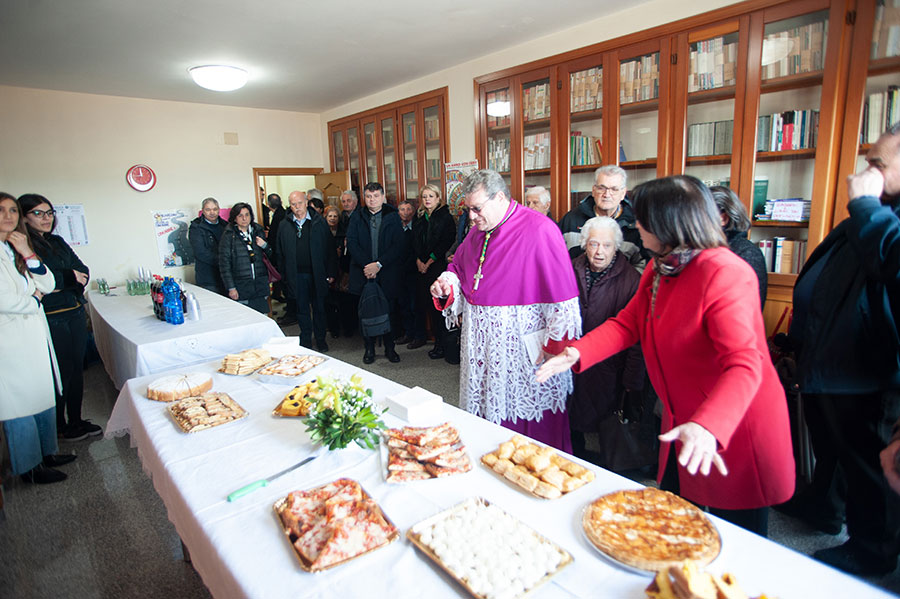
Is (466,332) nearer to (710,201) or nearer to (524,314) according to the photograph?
(524,314)

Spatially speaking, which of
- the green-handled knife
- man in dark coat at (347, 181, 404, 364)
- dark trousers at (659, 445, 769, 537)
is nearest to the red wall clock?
man in dark coat at (347, 181, 404, 364)

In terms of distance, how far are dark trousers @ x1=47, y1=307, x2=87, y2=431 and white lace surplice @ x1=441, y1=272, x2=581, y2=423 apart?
2464mm

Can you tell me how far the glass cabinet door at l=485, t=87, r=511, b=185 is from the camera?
14.5ft

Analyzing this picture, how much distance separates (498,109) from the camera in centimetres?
449

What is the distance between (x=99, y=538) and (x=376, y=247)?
10.4ft

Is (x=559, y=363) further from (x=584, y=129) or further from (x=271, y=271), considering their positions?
(x=271, y=271)

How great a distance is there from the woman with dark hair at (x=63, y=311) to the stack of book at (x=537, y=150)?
3565mm

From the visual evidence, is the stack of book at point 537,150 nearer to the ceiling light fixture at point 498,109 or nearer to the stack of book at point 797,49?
the ceiling light fixture at point 498,109

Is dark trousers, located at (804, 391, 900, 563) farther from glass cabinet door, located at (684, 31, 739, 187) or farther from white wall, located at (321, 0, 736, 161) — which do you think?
white wall, located at (321, 0, 736, 161)

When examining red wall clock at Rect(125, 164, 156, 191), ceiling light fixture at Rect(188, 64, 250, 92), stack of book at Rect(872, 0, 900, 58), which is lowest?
red wall clock at Rect(125, 164, 156, 191)

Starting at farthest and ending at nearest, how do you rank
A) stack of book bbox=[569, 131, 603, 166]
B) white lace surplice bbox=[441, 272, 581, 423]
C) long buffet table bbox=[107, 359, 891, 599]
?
1. stack of book bbox=[569, 131, 603, 166]
2. white lace surplice bbox=[441, 272, 581, 423]
3. long buffet table bbox=[107, 359, 891, 599]

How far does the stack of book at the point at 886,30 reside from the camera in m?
2.47

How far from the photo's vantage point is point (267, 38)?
3.79m

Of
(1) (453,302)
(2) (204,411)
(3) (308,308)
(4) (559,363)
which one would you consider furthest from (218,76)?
(4) (559,363)
